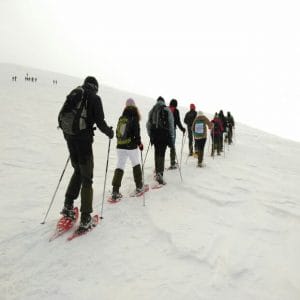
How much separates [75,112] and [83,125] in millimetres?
252

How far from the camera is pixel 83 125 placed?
17.8ft

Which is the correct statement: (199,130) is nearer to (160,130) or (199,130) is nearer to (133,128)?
(160,130)

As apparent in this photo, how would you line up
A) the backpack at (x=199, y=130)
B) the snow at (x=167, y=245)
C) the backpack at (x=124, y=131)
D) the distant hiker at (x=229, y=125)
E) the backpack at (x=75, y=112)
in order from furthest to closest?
the distant hiker at (x=229, y=125) < the backpack at (x=199, y=130) < the backpack at (x=124, y=131) < the backpack at (x=75, y=112) < the snow at (x=167, y=245)

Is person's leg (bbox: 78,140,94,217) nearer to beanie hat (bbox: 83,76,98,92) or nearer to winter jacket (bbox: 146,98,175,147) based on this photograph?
beanie hat (bbox: 83,76,98,92)

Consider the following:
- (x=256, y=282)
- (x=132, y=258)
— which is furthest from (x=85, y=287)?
(x=256, y=282)

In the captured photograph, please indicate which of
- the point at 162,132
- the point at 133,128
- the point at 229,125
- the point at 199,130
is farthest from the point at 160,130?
the point at 229,125

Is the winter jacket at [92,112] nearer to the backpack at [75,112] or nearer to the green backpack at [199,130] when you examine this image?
the backpack at [75,112]

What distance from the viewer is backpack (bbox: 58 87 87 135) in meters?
5.33

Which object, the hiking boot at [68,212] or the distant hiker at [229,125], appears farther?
the distant hiker at [229,125]

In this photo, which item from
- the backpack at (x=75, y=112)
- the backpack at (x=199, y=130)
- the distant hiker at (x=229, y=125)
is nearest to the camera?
the backpack at (x=75, y=112)

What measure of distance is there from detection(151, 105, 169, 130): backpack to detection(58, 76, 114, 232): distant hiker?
278 centimetres

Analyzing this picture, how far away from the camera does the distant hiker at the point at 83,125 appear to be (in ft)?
17.6

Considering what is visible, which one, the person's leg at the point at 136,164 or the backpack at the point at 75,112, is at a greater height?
the backpack at the point at 75,112

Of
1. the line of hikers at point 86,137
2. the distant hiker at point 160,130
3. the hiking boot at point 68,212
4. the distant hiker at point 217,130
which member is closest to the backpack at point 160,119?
the distant hiker at point 160,130
